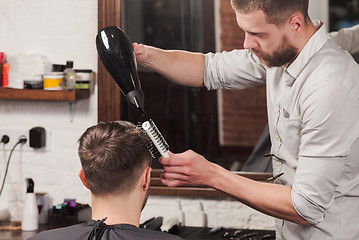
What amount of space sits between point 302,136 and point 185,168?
1.33 ft

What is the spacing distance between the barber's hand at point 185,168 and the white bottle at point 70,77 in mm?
1025

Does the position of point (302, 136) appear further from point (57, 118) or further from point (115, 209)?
point (57, 118)

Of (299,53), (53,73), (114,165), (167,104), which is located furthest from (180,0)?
(114,165)

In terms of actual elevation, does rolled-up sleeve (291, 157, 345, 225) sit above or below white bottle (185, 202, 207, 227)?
above

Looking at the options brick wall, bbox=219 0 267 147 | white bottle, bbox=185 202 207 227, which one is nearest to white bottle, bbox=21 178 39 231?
white bottle, bbox=185 202 207 227

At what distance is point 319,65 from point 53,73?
1.36 metres

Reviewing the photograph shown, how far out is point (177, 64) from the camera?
230 cm

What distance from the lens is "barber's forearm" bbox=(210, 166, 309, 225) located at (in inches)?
74.6

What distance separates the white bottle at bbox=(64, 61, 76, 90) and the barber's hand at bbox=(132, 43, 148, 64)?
2.05 ft

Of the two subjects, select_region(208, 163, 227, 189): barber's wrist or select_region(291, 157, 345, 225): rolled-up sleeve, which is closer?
select_region(291, 157, 345, 225): rolled-up sleeve

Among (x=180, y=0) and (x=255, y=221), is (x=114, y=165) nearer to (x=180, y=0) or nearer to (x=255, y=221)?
(x=255, y=221)

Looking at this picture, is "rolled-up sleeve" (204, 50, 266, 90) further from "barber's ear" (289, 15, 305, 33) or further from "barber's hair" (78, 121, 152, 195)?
"barber's hair" (78, 121, 152, 195)

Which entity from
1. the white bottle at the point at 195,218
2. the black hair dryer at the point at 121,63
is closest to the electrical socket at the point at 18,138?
the white bottle at the point at 195,218

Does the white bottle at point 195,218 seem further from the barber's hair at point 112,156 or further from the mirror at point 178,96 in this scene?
the barber's hair at point 112,156
